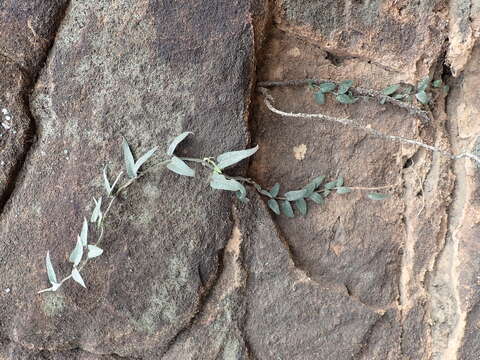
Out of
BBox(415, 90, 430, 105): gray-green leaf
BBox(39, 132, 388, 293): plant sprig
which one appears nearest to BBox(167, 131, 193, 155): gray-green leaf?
BBox(39, 132, 388, 293): plant sprig

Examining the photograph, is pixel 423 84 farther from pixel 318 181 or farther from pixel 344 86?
pixel 318 181

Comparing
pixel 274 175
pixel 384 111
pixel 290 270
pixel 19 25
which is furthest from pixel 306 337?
pixel 19 25

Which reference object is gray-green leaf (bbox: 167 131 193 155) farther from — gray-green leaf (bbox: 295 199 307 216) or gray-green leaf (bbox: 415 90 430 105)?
gray-green leaf (bbox: 415 90 430 105)

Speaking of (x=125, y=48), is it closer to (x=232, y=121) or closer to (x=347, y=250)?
(x=232, y=121)

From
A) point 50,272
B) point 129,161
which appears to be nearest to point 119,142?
point 129,161

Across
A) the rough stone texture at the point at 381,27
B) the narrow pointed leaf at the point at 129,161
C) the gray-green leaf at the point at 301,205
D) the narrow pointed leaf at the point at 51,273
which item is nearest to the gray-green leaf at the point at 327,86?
the rough stone texture at the point at 381,27

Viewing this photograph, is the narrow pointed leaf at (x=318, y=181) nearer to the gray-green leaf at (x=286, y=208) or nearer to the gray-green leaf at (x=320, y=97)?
the gray-green leaf at (x=286, y=208)
